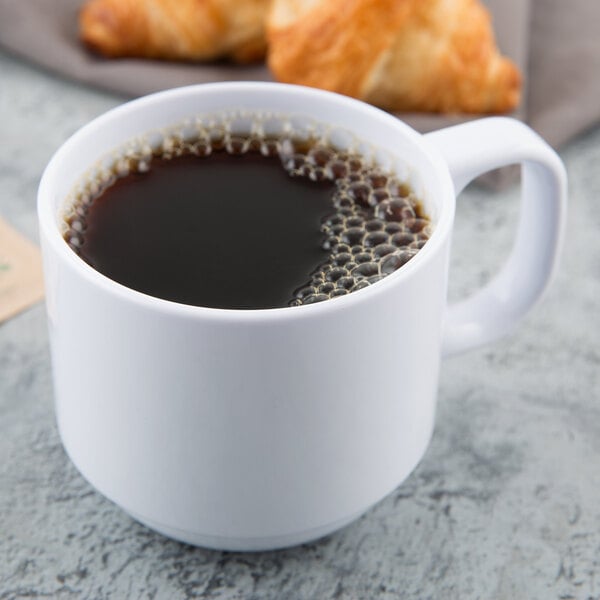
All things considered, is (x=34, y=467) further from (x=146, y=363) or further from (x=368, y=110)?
(x=368, y=110)

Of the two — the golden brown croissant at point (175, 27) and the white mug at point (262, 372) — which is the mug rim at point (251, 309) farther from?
the golden brown croissant at point (175, 27)

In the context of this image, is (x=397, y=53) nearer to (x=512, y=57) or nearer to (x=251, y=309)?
(x=512, y=57)

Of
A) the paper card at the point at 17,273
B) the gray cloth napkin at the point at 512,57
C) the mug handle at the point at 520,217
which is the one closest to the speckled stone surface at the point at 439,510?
the paper card at the point at 17,273

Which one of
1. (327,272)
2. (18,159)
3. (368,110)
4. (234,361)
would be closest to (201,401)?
(234,361)

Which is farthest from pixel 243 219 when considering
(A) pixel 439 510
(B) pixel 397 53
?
(B) pixel 397 53

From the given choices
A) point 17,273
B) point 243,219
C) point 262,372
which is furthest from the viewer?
point 17,273

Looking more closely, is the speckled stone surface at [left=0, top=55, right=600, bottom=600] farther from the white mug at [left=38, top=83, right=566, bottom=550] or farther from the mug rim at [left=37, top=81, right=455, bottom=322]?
the mug rim at [left=37, top=81, right=455, bottom=322]

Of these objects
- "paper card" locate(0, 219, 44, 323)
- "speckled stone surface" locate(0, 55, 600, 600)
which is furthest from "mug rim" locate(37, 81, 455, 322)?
"paper card" locate(0, 219, 44, 323)
